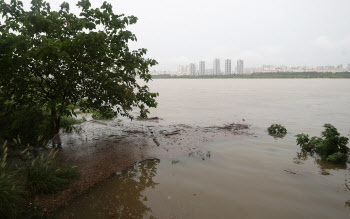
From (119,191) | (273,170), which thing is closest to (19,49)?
(119,191)

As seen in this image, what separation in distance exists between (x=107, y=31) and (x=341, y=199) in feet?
27.5

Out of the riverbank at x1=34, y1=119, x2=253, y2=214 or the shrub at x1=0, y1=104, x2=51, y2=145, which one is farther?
the shrub at x1=0, y1=104, x2=51, y2=145

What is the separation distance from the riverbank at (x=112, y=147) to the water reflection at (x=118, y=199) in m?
0.30

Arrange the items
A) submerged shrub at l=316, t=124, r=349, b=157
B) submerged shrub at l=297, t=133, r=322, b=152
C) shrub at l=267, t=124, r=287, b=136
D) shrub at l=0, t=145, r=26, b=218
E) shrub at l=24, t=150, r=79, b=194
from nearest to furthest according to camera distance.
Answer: shrub at l=0, t=145, r=26, b=218 → shrub at l=24, t=150, r=79, b=194 → submerged shrub at l=316, t=124, r=349, b=157 → submerged shrub at l=297, t=133, r=322, b=152 → shrub at l=267, t=124, r=287, b=136

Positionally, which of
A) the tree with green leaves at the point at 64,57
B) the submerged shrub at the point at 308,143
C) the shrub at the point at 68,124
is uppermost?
the tree with green leaves at the point at 64,57

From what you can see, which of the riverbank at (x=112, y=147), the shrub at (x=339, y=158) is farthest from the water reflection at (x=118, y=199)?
the shrub at (x=339, y=158)

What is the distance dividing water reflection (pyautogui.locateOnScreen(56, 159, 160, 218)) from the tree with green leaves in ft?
9.38

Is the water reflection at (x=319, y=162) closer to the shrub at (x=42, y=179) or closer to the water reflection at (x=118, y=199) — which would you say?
the water reflection at (x=118, y=199)

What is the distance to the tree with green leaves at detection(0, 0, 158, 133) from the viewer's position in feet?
19.3

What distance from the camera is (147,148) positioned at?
28.0 ft

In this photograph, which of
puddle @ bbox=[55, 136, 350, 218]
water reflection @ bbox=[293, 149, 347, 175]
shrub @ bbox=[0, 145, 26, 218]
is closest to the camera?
shrub @ bbox=[0, 145, 26, 218]

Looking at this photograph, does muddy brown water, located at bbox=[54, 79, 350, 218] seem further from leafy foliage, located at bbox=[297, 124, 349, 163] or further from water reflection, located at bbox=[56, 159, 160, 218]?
leafy foliage, located at bbox=[297, 124, 349, 163]

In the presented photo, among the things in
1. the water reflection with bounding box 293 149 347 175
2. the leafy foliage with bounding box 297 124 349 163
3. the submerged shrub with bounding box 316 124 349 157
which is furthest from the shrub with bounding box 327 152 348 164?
the submerged shrub with bounding box 316 124 349 157

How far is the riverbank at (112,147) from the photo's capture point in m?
5.43
